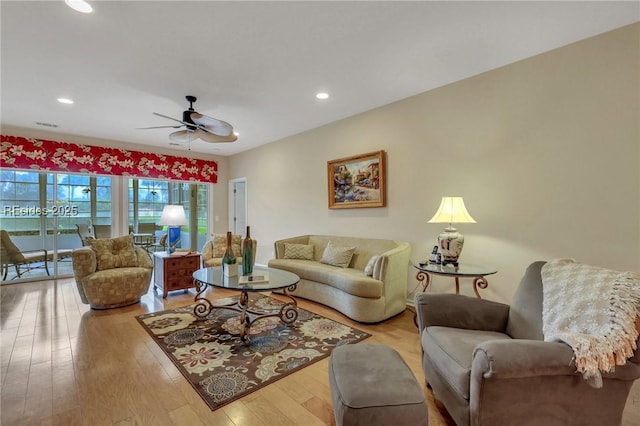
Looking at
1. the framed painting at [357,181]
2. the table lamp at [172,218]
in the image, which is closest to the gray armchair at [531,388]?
the framed painting at [357,181]

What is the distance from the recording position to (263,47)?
259 centimetres

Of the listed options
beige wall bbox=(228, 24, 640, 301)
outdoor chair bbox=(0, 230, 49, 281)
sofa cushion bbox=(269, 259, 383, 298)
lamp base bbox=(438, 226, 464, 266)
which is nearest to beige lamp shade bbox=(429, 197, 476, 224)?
lamp base bbox=(438, 226, 464, 266)

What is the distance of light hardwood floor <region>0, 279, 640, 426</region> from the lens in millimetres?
1737

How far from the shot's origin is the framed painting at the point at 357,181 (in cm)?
407

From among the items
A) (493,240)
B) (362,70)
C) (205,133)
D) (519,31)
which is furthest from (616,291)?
(205,133)

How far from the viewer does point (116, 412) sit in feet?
5.79

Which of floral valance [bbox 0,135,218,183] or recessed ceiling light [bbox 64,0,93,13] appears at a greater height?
recessed ceiling light [bbox 64,0,93,13]

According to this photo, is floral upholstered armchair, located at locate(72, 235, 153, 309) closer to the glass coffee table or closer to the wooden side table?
the glass coffee table

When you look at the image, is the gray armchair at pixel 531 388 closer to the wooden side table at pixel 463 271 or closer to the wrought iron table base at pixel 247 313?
the wooden side table at pixel 463 271

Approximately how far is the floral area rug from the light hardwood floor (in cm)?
9

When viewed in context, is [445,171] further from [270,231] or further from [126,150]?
Answer: [126,150]

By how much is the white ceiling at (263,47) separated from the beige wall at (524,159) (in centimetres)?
23

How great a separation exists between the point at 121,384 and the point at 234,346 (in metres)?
0.86

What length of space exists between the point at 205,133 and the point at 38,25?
160 centimetres
